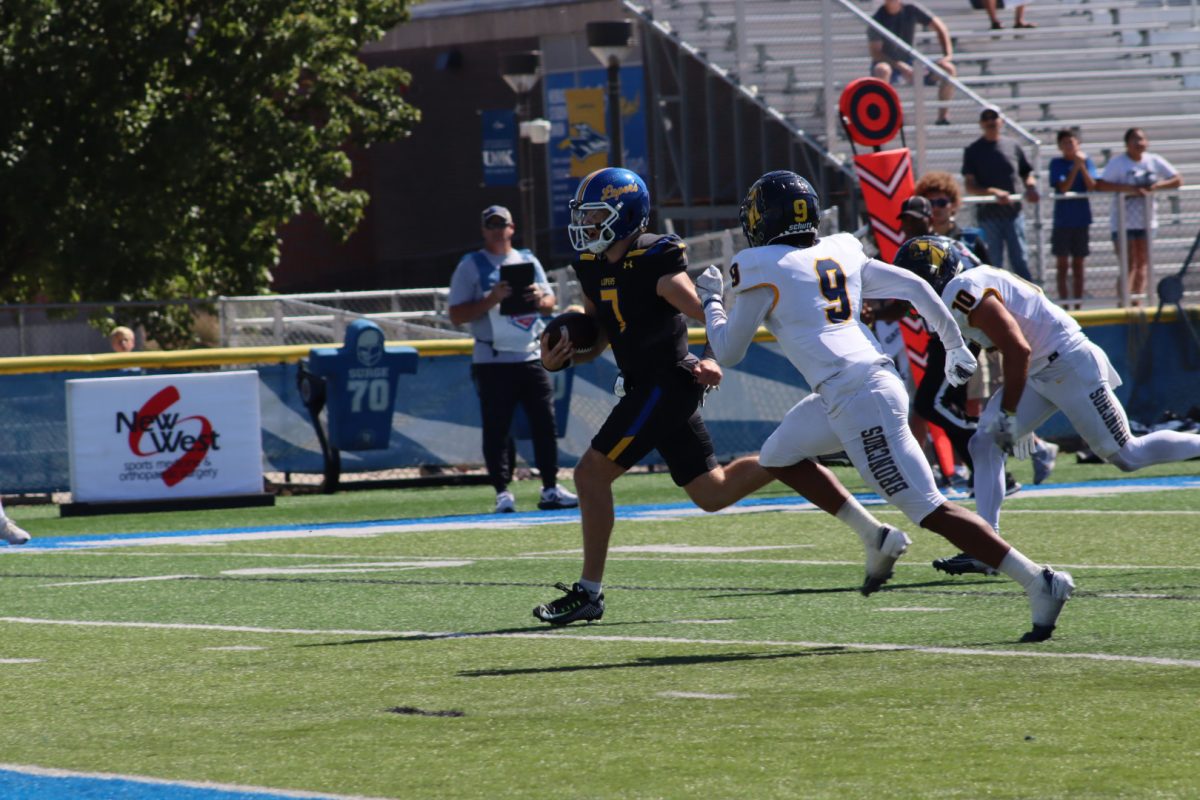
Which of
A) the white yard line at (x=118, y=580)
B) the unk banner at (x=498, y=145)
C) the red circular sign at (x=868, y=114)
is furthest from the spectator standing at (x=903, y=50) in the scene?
the white yard line at (x=118, y=580)

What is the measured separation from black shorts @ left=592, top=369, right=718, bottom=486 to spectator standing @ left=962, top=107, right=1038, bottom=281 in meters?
10.9

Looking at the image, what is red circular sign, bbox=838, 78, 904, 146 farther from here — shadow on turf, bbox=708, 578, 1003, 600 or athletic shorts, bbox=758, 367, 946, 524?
athletic shorts, bbox=758, 367, 946, 524

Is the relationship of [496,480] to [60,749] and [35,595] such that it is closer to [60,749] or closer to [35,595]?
[35,595]

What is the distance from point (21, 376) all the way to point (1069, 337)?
10.5m

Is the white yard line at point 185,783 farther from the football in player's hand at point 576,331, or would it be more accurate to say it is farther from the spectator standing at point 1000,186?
the spectator standing at point 1000,186

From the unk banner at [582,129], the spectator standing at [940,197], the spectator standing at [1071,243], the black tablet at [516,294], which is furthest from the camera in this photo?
the unk banner at [582,129]

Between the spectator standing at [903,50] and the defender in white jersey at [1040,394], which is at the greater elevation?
the spectator standing at [903,50]

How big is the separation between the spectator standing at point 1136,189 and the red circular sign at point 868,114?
3.80 metres

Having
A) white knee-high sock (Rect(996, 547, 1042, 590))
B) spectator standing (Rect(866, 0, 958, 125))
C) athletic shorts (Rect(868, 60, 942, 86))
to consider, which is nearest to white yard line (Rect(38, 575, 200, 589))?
white knee-high sock (Rect(996, 547, 1042, 590))

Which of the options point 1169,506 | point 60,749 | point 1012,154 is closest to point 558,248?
point 1012,154

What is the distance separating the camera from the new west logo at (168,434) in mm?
16344

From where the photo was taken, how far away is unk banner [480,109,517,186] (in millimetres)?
32656

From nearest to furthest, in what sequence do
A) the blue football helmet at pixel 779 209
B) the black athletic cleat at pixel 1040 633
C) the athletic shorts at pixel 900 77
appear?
the black athletic cleat at pixel 1040 633
the blue football helmet at pixel 779 209
the athletic shorts at pixel 900 77

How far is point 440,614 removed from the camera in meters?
9.08
